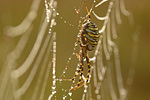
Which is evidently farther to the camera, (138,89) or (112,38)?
(138,89)

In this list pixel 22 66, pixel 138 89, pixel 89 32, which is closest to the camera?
pixel 89 32

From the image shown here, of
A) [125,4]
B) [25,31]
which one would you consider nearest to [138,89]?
[125,4]

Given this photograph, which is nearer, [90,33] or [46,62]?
[90,33]

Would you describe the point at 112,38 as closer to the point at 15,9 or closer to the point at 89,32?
the point at 15,9

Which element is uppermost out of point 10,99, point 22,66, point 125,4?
point 125,4

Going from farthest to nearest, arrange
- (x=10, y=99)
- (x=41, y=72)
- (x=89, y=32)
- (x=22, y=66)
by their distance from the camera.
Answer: (x=41, y=72)
(x=22, y=66)
(x=10, y=99)
(x=89, y=32)

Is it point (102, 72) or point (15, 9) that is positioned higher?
point (15, 9)

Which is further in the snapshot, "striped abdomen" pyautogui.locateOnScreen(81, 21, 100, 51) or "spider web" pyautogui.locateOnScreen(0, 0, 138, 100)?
"spider web" pyautogui.locateOnScreen(0, 0, 138, 100)

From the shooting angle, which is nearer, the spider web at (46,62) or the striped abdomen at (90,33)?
the striped abdomen at (90,33)
